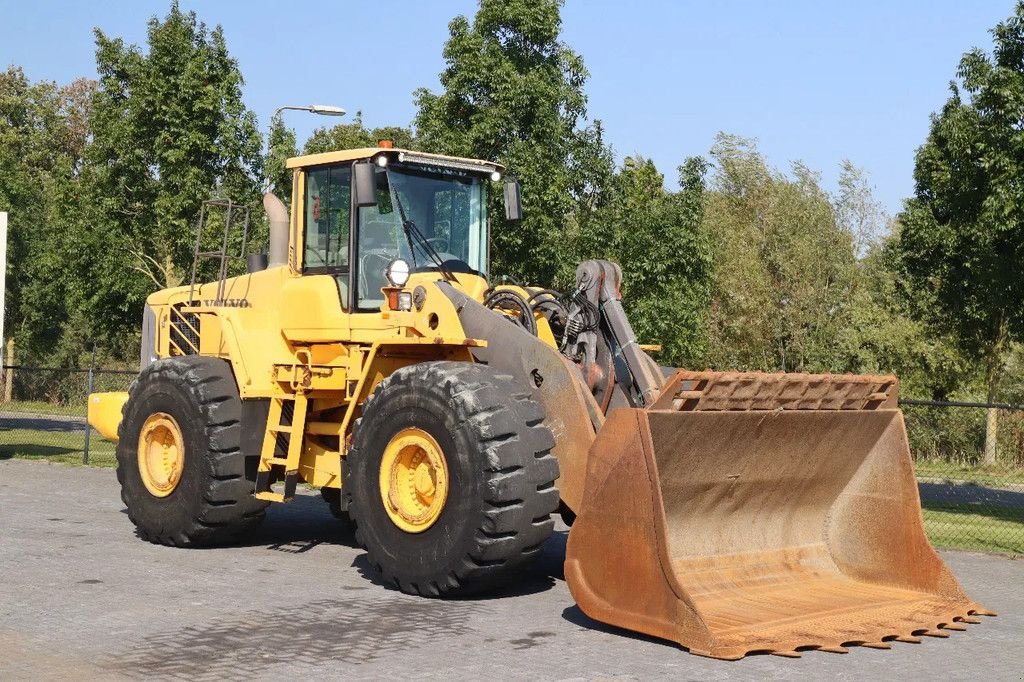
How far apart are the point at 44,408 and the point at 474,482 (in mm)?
34910

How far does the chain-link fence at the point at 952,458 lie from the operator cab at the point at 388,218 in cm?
589

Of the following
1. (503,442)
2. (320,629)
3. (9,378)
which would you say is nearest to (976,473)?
(503,442)

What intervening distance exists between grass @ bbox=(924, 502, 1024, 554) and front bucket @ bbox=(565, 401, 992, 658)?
4255 mm

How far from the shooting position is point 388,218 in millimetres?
11148

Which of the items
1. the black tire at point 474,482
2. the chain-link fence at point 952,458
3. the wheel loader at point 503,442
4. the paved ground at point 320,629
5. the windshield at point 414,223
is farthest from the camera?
the chain-link fence at point 952,458

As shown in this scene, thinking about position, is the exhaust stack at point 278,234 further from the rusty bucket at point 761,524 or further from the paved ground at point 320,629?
the rusty bucket at point 761,524

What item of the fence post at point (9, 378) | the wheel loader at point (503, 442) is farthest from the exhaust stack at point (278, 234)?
the fence post at point (9, 378)

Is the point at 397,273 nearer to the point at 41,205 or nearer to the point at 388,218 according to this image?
the point at 388,218

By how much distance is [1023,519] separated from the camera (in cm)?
1703

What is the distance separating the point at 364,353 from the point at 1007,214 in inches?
386

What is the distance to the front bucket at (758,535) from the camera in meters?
8.02

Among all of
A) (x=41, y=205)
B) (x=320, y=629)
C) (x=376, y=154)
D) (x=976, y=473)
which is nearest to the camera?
(x=320, y=629)

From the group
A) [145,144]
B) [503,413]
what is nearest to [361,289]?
[503,413]

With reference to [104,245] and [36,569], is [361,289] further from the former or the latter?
[104,245]
